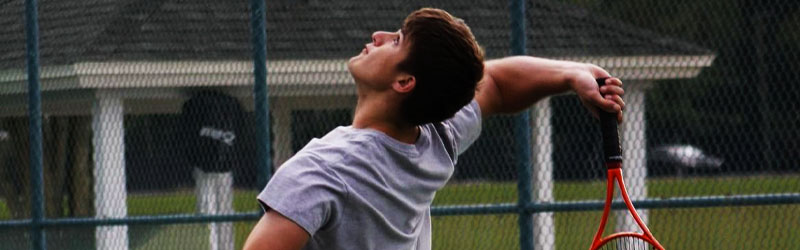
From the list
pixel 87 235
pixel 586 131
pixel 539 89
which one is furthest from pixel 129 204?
pixel 539 89

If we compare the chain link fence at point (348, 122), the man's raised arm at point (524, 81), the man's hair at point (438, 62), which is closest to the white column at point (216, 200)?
the chain link fence at point (348, 122)

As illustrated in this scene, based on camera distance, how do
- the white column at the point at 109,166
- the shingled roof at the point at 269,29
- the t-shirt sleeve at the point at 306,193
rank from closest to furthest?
the t-shirt sleeve at the point at 306,193 < the shingled roof at the point at 269,29 < the white column at the point at 109,166

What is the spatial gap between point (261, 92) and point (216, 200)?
2.64ft

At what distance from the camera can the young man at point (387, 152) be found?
271 centimetres

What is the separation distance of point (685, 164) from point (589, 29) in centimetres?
85

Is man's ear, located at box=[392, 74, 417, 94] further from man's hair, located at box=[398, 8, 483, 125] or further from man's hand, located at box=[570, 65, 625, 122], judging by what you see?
man's hand, located at box=[570, 65, 625, 122]

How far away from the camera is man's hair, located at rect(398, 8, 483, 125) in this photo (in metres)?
2.85

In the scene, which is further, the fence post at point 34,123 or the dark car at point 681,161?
the fence post at point 34,123

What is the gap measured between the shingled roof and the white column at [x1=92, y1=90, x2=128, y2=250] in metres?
0.26

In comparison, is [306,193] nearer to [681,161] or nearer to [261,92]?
[261,92]

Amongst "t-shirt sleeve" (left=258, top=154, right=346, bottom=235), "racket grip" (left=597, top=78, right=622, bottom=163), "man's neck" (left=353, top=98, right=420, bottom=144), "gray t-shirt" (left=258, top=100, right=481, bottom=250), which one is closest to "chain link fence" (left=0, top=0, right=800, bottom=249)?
"racket grip" (left=597, top=78, right=622, bottom=163)

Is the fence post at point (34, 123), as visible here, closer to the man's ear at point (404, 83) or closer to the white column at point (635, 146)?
the white column at point (635, 146)

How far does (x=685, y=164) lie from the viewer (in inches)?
261

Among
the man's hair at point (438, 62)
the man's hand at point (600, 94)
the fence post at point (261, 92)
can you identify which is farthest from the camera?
the fence post at point (261, 92)
